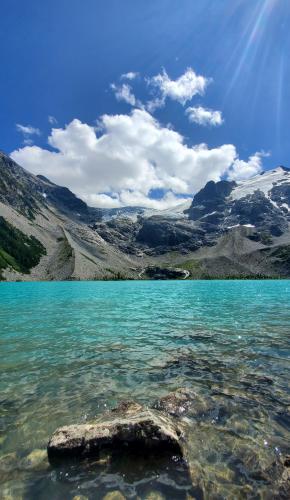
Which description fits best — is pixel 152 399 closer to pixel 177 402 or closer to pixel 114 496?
pixel 177 402

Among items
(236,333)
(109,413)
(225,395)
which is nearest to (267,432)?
(225,395)

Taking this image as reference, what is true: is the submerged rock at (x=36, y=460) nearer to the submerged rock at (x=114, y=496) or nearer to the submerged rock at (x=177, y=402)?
the submerged rock at (x=114, y=496)

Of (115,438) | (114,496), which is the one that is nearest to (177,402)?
(115,438)

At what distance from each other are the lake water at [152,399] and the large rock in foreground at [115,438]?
0.54 m

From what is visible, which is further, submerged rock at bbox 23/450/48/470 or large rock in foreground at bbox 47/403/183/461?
large rock in foreground at bbox 47/403/183/461

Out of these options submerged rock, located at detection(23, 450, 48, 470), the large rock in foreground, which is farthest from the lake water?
the large rock in foreground

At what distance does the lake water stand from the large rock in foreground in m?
0.54

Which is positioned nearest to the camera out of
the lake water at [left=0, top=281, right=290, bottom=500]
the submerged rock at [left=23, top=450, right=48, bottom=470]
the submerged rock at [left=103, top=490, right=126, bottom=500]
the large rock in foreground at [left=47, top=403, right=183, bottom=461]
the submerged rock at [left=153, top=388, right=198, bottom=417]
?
the submerged rock at [left=103, top=490, right=126, bottom=500]

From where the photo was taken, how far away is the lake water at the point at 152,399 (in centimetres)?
899

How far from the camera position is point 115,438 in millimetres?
10430

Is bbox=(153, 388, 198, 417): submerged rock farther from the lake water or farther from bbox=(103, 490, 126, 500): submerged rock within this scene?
bbox=(103, 490, 126, 500): submerged rock

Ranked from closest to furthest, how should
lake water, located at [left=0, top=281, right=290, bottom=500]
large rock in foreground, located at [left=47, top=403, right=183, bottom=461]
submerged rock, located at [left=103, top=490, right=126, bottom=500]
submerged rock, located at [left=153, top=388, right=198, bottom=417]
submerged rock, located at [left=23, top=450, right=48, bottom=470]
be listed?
submerged rock, located at [left=103, top=490, right=126, bottom=500], lake water, located at [left=0, top=281, right=290, bottom=500], submerged rock, located at [left=23, top=450, right=48, bottom=470], large rock in foreground, located at [left=47, top=403, right=183, bottom=461], submerged rock, located at [left=153, top=388, right=198, bottom=417]

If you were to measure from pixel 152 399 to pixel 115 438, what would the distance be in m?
4.64

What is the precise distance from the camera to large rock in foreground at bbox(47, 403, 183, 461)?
33.4 feet
